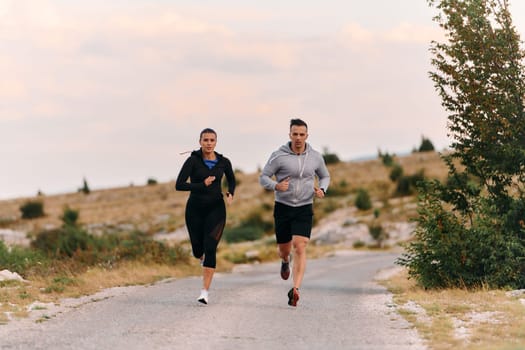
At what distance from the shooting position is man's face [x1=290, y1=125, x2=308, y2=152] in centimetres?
1156

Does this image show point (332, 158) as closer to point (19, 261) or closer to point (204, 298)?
point (19, 261)

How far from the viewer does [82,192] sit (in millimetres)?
88250

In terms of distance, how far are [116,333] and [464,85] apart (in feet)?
29.4

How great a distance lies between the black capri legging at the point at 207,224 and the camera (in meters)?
12.1

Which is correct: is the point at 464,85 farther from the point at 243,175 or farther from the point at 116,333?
the point at 243,175

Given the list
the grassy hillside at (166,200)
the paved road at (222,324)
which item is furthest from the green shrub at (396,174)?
the paved road at (222,324)

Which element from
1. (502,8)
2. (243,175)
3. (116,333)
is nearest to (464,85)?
(502,8)

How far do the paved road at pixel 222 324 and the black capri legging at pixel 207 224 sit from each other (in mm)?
849

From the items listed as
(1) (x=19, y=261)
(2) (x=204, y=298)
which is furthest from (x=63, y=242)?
(2) (x=204, y=298)

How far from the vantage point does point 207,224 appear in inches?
479

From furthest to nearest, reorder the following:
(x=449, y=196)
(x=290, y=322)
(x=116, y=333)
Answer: (x=449, y=196) < (x=290, y=322) < (x=116, y=333)

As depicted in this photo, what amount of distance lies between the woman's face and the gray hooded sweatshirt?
35.7 inches

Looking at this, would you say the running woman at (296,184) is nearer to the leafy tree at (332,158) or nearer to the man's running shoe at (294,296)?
the man's running shoe at (294,296)

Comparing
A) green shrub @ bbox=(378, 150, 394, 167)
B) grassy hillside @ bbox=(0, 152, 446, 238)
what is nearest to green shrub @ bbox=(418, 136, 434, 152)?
grassy hillside @ bbox=(0, 152, 446, 238)
